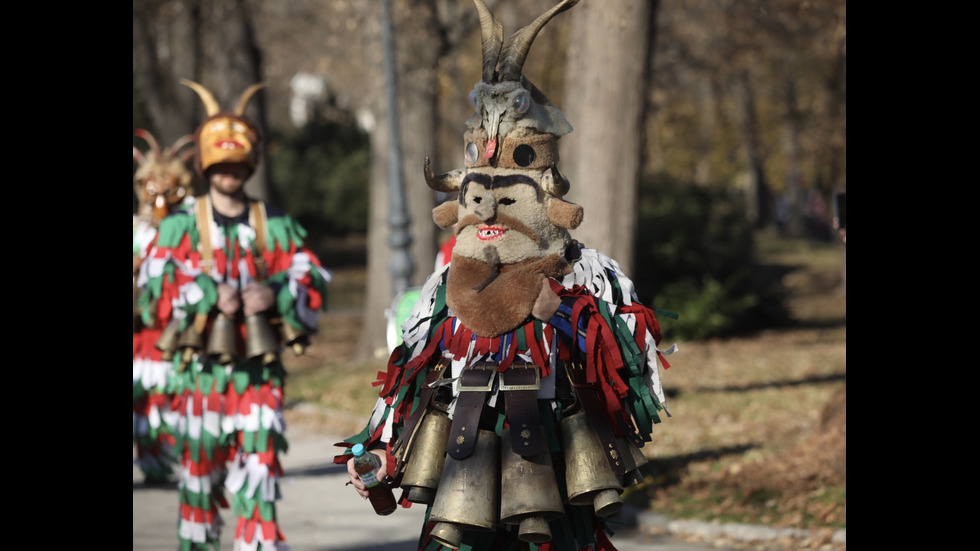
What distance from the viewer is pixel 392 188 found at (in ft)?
38.5

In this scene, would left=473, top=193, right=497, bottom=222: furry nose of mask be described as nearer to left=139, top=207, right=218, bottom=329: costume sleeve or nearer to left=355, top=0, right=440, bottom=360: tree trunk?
left=139, top=207, right=218, bottom=329: costume sleeve

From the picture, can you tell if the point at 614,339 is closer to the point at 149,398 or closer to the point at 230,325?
the point at 230,325

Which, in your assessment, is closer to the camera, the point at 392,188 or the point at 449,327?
the point at 449,327

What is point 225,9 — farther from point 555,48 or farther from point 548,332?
point 548,332

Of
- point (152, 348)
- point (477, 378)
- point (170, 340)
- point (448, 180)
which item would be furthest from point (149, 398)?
point (477, 378)

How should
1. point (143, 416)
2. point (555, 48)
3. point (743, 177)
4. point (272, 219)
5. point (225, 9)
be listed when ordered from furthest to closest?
point (743, 177) < point (555, 48) < point (225, 9) < point (143, 416) < point (272, 219)

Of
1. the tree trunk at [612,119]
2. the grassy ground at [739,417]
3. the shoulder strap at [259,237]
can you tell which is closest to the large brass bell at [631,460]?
the shoulder strap at [259,237]

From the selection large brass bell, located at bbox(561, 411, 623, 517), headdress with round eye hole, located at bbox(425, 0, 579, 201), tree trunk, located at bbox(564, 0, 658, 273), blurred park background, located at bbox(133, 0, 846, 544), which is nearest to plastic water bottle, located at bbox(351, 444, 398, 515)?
large brass bell, located at bbox(561, 411, 623, 517)

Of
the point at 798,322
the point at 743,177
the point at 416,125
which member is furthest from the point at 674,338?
the point at 743,177

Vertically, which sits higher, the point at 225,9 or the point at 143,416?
the point at 225,9

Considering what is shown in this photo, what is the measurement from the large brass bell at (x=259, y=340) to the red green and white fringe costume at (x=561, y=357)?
→ 6.75 feet

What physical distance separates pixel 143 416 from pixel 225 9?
33.6 feet

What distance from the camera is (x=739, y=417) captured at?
432 inches

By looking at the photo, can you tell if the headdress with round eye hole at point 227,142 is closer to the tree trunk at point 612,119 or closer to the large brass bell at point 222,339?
the large brass bell at point 222,339
